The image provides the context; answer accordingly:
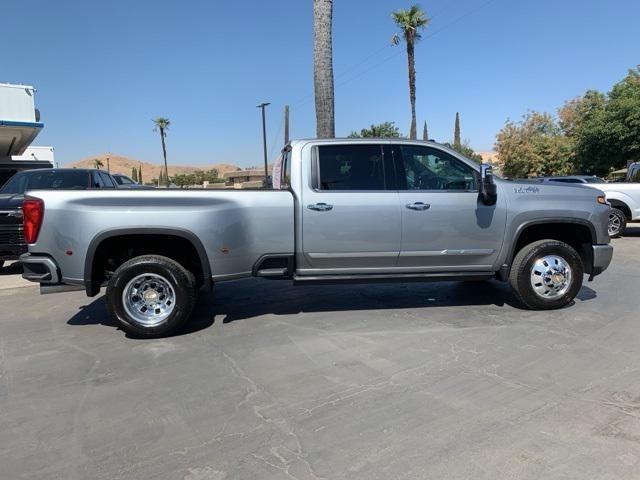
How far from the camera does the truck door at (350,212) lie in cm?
544

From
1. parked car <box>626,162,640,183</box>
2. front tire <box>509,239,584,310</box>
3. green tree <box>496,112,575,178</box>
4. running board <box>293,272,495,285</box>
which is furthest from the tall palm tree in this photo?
green tree <box>496,112,575,178</box>

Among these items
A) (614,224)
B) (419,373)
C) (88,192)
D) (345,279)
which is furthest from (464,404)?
(614,224)

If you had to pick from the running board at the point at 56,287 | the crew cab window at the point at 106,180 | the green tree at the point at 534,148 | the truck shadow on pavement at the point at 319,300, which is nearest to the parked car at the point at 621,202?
the truck shadow on pavement at the point at 319,300

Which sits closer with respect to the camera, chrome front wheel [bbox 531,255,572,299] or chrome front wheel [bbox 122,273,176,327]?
chrome front wheel [bbox 122,273,176,327]

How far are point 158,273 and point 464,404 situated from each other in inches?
127

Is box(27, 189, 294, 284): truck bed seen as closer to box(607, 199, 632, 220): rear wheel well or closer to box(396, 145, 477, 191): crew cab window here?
box(396, 145, 477, 191): crew cab window

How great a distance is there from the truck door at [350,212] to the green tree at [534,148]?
37.5m

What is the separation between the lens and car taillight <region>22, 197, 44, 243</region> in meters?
4.97

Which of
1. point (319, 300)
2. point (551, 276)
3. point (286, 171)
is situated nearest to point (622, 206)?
point (551, 276)

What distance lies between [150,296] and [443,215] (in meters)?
3.31

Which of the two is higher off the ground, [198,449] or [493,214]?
[493,214]

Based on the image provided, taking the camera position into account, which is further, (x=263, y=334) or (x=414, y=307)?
(x=414, y=307)

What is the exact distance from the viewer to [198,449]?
3.12m

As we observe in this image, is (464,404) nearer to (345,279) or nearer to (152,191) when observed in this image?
(345,279)
